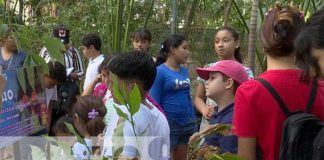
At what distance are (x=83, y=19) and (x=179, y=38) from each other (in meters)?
3.40

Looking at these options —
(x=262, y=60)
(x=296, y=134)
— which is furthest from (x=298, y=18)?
(x=262, y=60)

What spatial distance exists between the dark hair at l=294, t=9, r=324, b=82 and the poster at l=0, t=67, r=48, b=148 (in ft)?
2.67

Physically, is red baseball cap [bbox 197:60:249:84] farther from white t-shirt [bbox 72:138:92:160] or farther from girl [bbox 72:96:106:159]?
white t-shirt [bbox 72:138:92:160]

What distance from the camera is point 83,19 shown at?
6.69 meters

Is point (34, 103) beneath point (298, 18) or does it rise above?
beneath

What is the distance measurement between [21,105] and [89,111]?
0.52 m

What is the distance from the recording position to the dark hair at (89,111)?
2100 millimetres

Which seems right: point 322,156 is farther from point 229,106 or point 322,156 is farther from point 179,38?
point 179,38

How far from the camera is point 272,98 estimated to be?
1.54m

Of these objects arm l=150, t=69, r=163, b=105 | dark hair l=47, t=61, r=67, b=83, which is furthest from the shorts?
dark hair l=47, t=61, r=67, b=83

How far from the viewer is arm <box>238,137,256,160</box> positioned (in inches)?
61.6

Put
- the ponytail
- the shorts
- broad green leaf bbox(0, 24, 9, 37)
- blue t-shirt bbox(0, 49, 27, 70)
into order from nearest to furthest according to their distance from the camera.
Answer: broad green leaf bbox(0, 24, 9, 37) < blue t-shirt bbox(0, 49, 27, 70) < the shorts < the ponytail

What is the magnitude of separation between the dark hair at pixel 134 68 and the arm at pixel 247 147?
42cm

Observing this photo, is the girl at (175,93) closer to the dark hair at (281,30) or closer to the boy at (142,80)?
the boy at (142,80)
